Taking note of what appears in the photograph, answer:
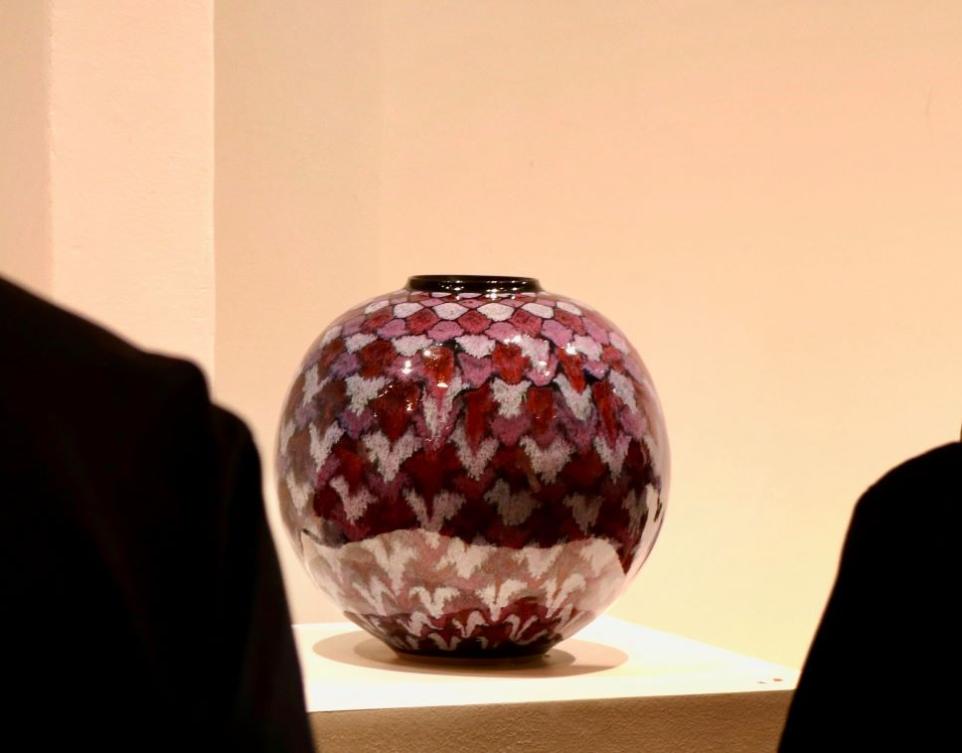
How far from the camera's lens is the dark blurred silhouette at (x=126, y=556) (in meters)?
0.35

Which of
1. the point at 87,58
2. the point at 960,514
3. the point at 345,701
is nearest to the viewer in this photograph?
the point at 960,514

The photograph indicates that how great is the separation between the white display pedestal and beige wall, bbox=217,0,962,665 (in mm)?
632

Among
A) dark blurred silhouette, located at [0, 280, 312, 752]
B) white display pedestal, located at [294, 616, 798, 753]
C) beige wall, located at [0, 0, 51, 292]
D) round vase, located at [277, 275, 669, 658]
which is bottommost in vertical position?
white display pedestal, located at [294, 616, 798, 753]

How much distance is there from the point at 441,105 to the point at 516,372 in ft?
2.45

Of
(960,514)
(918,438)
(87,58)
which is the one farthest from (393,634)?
(918,438)

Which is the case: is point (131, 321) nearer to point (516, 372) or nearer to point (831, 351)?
point (516, 372)

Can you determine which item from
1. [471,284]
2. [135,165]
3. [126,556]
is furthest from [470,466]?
[126,556]

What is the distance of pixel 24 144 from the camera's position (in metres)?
1.28

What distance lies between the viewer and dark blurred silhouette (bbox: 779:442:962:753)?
1.63 ft

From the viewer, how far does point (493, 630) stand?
106 cm

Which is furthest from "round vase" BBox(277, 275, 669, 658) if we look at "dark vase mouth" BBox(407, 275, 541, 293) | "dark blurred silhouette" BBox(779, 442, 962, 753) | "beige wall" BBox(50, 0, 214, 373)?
"dark blurred silhouette" BBox(779, 442, 962, 753)

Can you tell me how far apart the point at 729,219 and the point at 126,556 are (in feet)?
4.83

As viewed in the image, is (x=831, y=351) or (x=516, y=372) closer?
(x=516, y=372)

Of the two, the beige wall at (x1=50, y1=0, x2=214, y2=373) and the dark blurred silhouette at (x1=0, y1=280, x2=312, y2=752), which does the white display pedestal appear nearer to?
the beige wall at (x1=50, y1=0, x2=214, y2=373)
